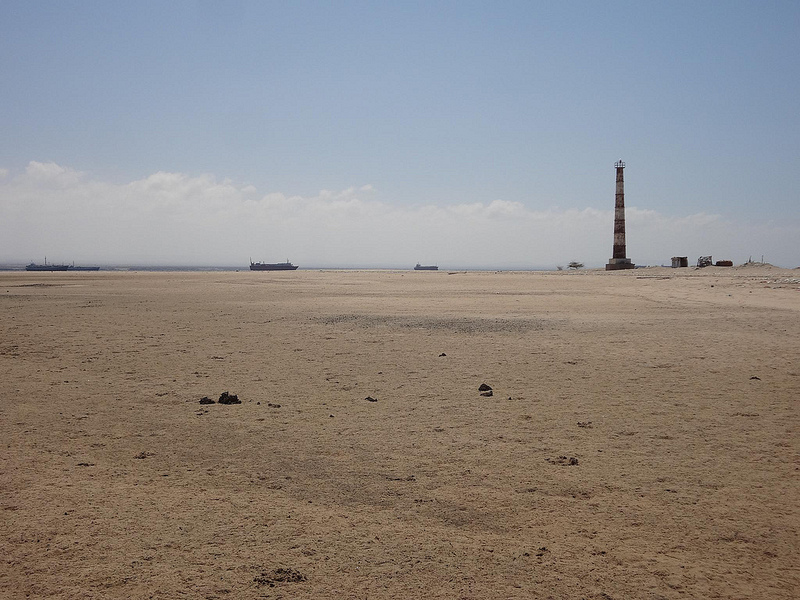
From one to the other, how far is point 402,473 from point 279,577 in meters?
1.88

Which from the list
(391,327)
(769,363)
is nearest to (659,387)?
(769,363)

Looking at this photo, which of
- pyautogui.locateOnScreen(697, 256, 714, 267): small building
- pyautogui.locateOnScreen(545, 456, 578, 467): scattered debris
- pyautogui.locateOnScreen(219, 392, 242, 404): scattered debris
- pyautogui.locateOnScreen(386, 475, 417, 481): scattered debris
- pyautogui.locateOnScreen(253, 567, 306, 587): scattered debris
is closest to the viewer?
pyautogui.locateOnScreen(253, 567, 306, 587): scattered debris

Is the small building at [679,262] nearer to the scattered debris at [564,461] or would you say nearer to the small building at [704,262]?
the small building at [704,262]

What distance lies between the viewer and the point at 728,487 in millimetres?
4902

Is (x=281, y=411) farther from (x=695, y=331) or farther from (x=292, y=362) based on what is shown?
(x=695, y=331)

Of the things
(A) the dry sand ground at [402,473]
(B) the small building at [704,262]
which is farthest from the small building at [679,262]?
(A) the dry sand ground at [402,473]

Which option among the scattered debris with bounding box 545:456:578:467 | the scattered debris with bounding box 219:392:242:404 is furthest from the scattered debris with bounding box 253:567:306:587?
the scattered debris with bounding box 219:392:242:404

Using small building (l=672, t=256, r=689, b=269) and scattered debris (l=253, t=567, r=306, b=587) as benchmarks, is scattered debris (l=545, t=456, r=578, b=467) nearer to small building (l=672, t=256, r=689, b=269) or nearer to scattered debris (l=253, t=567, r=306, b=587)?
scattered debris (l=253, t=567, r=306, b=587)

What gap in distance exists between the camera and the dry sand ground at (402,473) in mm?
3639

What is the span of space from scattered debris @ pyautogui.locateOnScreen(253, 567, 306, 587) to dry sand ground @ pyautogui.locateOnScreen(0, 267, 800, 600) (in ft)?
0.07

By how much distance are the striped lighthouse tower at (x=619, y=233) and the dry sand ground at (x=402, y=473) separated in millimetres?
55470

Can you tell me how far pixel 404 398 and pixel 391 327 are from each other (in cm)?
804

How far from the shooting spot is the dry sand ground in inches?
143

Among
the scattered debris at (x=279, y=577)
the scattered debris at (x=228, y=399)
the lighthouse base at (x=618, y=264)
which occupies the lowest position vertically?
the scattered debris at (x=279, y=577)
